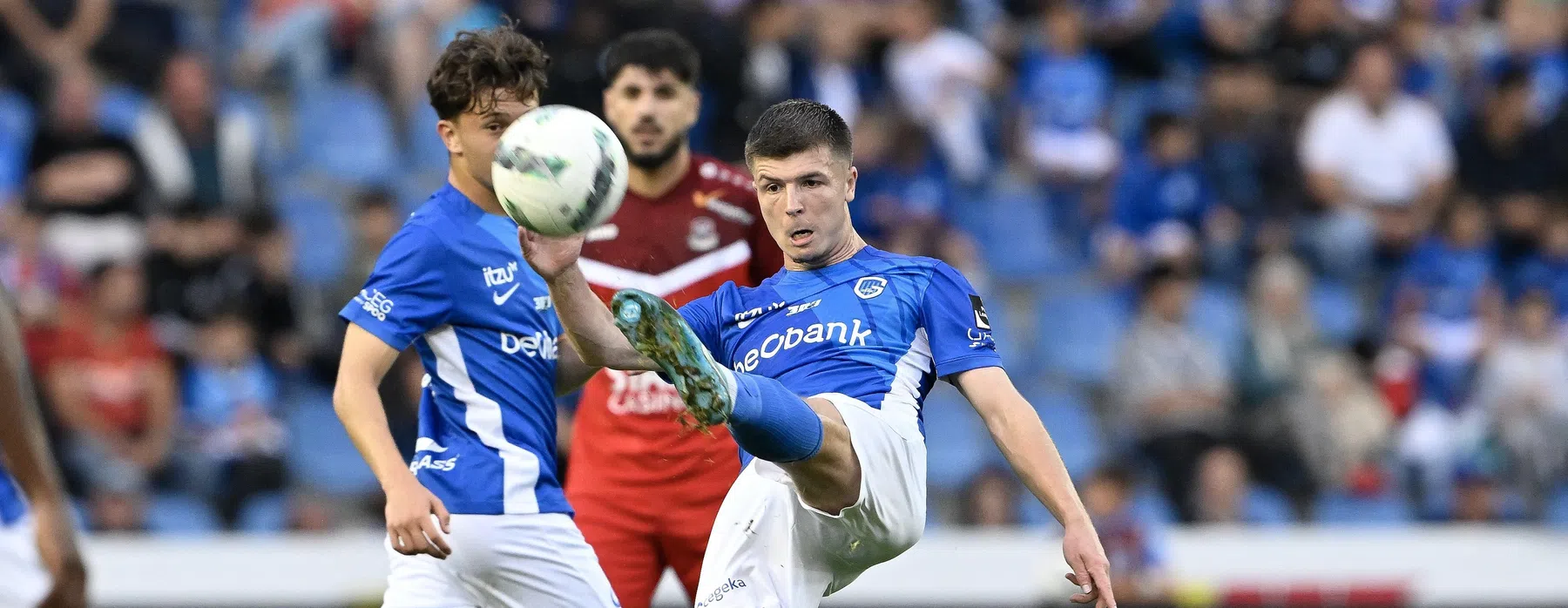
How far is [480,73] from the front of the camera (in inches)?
194

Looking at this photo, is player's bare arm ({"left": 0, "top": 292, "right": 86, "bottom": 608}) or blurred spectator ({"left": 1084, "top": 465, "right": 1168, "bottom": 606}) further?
blurred spectator ({"left": 1084, "top": 465, "right": 1168, "bottom": 606})

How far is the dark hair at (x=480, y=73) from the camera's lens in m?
4.93

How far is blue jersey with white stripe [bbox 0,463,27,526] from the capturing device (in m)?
4.93

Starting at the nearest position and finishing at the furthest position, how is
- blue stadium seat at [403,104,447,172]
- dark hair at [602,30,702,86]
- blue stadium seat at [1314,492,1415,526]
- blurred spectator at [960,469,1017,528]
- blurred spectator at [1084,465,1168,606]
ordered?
dark hair at [602,30,702,86] < blurred spectator at [1084,465,1168,606] < blurred spectator at [960,469,1017,528] < blue stadium seat at [1314,492,1415,526] < blue stadium seat at [403,104,447,172]

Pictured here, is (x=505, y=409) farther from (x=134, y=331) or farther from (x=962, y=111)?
(x=962, y=111)

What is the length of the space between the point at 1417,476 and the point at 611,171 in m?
9.16

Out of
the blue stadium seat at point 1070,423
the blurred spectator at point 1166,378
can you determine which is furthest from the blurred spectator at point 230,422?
the blurred spectator at point 1166,378

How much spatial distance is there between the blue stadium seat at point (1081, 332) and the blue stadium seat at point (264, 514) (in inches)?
217

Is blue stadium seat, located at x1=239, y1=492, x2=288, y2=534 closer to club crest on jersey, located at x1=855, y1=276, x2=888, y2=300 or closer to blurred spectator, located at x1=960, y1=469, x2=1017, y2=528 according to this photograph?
blurred spectator, located at x1=960, y1=469, x2=1017, y2=528

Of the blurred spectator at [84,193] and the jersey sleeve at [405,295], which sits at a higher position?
the blurred spectator at [84,193]

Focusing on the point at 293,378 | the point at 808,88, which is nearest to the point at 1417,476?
the point at 808,88

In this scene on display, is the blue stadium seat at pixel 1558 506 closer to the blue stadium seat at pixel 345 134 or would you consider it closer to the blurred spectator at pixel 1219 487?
the blurred spectator at pixel 1219 487

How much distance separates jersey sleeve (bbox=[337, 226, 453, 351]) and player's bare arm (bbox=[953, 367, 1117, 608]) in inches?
58.1

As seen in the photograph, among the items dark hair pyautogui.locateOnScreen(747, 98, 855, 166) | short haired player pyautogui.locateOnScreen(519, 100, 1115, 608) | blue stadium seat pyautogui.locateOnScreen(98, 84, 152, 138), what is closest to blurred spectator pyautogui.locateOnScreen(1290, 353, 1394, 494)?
short haired player pyautogui.locateOnScreen(519, 100, 1115, 608)
